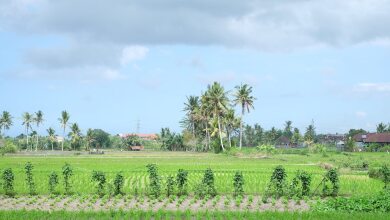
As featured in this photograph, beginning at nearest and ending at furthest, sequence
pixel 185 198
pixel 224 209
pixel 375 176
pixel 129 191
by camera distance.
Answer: pixel 224 209 < pixel 185 198 < pixel 129 191 < pixel 375 176

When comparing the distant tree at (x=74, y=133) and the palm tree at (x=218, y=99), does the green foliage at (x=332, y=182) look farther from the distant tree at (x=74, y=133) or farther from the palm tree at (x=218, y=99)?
the distant tree at (x=74, y=133)

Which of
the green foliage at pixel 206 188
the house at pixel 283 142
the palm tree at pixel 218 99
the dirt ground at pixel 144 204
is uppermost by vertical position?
the palm tree at pixel 218 99

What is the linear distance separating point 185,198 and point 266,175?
11.4m

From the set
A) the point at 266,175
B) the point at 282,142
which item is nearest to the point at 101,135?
the point at 282,142

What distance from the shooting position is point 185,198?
20578 mm

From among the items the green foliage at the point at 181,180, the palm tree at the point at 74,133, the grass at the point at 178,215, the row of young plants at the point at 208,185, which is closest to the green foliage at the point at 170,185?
the row of young plants at the point at 208,185

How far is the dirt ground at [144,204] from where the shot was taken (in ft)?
59.0

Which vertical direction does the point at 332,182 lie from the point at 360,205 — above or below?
above

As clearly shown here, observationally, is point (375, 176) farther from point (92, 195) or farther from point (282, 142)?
point (282, 142)

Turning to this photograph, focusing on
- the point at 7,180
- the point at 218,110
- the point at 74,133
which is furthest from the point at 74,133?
the point at 7,180

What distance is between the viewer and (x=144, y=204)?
19.0 metres

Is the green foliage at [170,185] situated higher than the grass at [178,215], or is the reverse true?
the green foliage at [170,185]

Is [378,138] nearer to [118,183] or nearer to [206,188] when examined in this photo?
[206,188]

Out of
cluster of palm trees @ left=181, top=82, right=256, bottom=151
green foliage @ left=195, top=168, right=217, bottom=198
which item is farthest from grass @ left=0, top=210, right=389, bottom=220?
cluster of palm trees @ left=181, top=82, right=256, bottom=151
